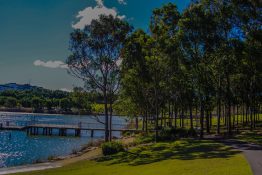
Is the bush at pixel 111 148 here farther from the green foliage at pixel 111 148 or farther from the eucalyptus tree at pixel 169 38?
the eucalyptus tree at pixel 169 38

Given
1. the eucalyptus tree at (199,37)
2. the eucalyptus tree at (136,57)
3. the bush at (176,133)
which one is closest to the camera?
the eucalyptus tree at (136,57)

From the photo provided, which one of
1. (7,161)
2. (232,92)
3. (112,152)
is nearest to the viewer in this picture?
(112,152)

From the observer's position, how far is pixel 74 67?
43.1 meters

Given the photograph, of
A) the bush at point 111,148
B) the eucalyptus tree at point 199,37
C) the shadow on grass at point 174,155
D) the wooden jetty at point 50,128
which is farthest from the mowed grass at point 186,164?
the wooden jetty at point 50,128

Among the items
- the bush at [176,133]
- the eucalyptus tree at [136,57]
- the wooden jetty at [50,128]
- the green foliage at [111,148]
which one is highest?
the eucalyptus tree at [136,57]

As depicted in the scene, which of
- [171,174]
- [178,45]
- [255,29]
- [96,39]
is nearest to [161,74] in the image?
[178,45]

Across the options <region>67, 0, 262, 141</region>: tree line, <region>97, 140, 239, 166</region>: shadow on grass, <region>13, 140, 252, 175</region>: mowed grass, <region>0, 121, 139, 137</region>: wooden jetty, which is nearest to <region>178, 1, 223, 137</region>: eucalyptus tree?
<region>67, 0, 262, 141</region>: tree line

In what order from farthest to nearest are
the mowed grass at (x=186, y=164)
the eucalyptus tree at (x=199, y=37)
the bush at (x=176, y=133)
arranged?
1. the bush at (x=176, y=133)
2. the eucalyptus tree at (x=199, y=37)
3. the mowed grass at (x=186, y=164)

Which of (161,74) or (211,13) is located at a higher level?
(211,13)

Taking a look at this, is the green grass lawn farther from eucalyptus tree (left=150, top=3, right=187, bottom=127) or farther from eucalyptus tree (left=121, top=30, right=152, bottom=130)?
eucalyptus tree (left=121, top=30, right=152, bottom=130)

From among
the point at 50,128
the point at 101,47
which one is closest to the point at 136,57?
the point at 101,47

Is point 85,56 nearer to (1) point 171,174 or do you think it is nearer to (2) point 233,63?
(2) point 233,63

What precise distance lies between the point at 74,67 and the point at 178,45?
541 inches

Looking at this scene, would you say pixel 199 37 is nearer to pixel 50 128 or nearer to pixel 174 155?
pixel 174 155
